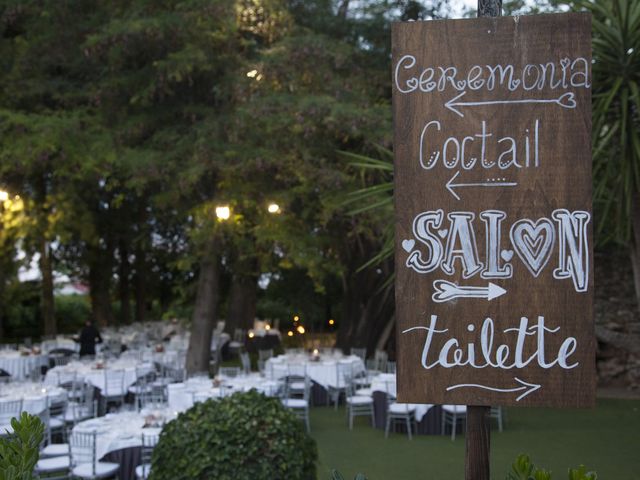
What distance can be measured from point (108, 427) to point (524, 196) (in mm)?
6874

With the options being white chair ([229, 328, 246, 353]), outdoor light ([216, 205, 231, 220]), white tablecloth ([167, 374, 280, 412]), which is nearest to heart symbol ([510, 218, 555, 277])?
white tablecloth ([167, 374, 280, 412])

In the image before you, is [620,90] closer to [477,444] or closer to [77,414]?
[477,444]

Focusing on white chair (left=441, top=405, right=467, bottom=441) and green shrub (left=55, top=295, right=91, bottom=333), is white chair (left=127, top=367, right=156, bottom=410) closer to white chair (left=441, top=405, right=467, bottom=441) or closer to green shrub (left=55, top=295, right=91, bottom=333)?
white chair (left=441, top=405, right=467, bottom=441)

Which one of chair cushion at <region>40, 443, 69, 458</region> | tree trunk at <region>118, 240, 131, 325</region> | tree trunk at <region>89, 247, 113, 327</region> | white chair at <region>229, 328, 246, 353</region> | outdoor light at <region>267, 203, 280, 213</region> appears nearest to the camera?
chair cushion at <region>40, 443, 69, 458</region>

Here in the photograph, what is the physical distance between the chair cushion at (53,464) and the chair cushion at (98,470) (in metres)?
0.18

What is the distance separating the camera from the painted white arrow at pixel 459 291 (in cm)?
336

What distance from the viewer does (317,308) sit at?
29.5 metres

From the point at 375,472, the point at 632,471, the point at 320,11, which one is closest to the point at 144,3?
the point at 320,11

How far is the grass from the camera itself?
368 inches

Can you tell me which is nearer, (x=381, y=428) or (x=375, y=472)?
(x=375, y=472)

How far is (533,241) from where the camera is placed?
3342mm

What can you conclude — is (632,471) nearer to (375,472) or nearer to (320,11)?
(375,472)

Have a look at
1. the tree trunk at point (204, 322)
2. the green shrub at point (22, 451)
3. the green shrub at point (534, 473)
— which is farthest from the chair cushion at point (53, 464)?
the tree trunk at point (204, 322)

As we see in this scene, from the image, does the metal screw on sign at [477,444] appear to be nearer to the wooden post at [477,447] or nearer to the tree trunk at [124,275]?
the wooden post at [477,447]
